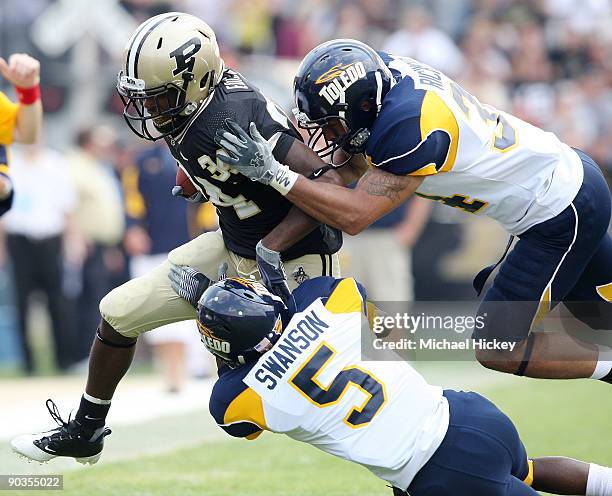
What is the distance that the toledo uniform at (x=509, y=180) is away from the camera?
4.49 metres

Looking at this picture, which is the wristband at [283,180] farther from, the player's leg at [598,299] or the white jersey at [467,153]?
the player's leg at [598,299]

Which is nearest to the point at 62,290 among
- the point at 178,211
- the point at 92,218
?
the point at 92,218

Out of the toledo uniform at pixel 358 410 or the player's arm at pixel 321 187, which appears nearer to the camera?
the toledo uniform at pixel 358 410

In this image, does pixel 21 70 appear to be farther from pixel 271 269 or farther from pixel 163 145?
pixel 163 145

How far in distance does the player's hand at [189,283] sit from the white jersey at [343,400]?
1030 mm

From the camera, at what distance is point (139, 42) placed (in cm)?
452

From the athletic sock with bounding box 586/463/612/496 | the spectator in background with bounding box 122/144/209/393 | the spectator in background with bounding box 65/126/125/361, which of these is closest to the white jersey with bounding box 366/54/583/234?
the athletic sock with bounding box 586/463/612/496

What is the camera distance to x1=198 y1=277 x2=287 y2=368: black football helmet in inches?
145

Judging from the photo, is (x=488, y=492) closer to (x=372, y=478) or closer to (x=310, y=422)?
(x=310, y=422)

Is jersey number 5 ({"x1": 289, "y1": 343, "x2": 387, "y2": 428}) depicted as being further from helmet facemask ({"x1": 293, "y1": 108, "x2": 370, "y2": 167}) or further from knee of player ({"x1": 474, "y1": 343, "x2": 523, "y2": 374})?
knee of player ({"x1": 474, "y1": 343, "x2": 523, "y2": 374})

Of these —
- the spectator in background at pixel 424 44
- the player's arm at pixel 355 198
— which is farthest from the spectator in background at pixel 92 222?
the player's arm at pixel 355 198

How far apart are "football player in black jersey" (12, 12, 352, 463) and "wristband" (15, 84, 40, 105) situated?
5.38 feet

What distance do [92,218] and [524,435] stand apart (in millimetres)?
5169

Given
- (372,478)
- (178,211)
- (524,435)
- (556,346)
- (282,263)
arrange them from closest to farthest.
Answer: (282,263) → (556,346) → (372,478) → (524,435) → (178,211)
